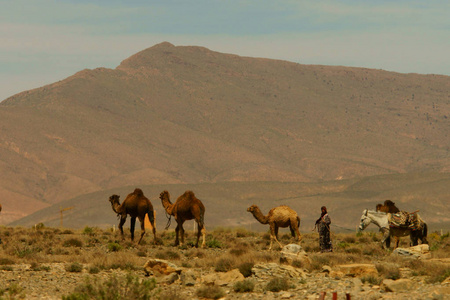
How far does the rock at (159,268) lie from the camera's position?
1745 cm

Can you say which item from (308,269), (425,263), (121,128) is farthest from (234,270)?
(121,128)

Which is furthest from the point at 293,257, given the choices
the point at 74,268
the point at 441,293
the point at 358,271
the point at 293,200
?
the point at 293,200

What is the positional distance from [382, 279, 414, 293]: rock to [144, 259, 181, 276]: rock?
4972mm

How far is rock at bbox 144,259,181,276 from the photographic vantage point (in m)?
17.5

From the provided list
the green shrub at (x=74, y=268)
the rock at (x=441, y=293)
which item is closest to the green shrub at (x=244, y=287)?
the rock at (x=441, y=293)

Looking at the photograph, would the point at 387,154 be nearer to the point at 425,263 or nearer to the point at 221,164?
the point at 221,164

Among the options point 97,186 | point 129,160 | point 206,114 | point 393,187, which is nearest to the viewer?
point 393,187

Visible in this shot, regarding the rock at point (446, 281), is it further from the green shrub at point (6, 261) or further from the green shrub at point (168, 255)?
the green shrub at point (6, 261)

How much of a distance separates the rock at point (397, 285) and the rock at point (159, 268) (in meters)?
4.97

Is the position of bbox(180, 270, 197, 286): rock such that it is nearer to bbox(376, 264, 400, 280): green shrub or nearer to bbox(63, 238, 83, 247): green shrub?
bbox(376, 264, 400, 280): green shrub

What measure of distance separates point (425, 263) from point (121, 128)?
522 ft

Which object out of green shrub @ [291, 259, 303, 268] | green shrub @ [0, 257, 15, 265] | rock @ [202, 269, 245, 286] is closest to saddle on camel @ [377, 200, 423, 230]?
green shrub @ [291, 259, 303, 268]

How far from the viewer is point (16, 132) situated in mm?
160000

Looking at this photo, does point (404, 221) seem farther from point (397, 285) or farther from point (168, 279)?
point (168, 279)
